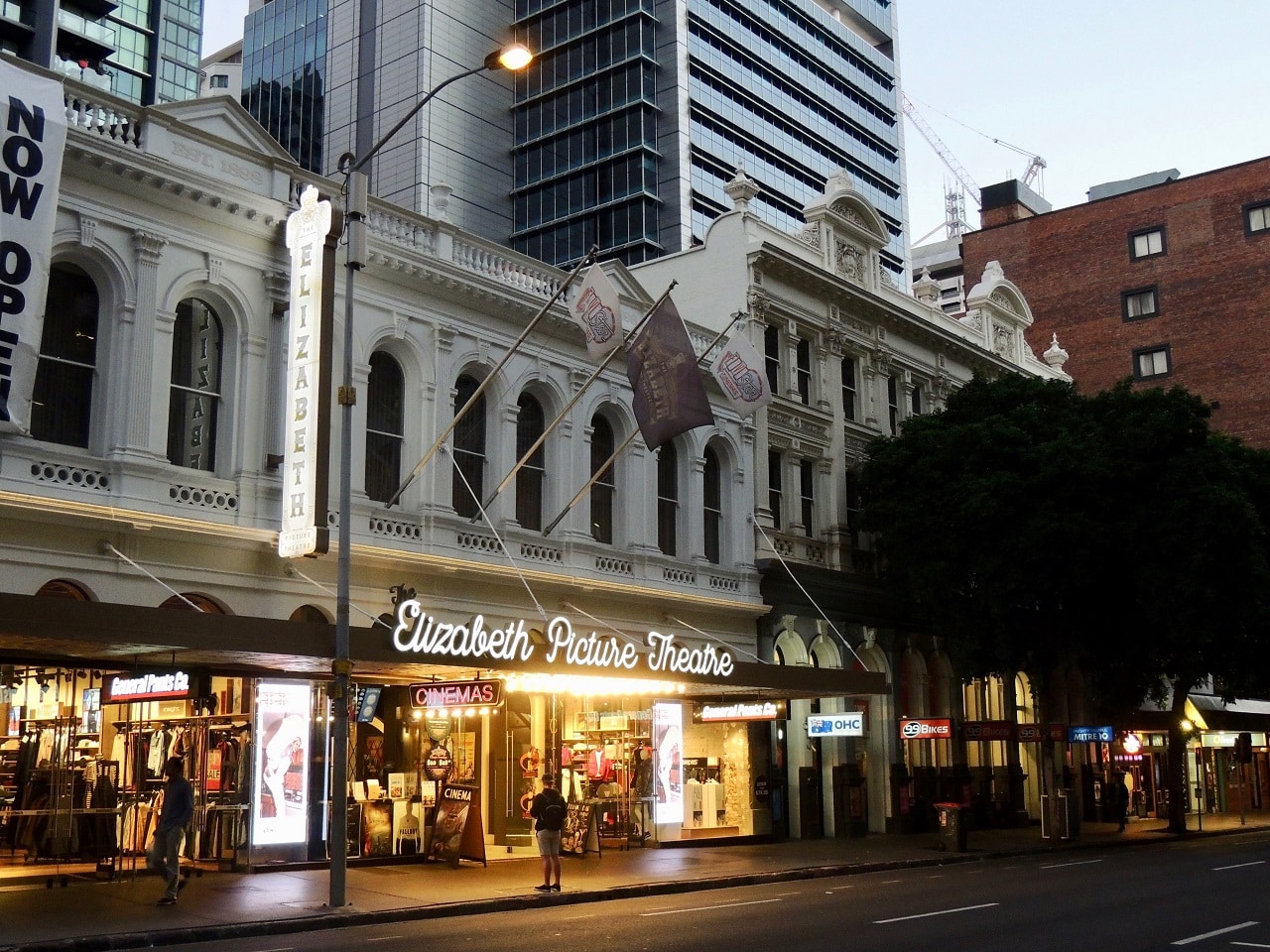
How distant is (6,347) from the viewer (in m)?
18.2

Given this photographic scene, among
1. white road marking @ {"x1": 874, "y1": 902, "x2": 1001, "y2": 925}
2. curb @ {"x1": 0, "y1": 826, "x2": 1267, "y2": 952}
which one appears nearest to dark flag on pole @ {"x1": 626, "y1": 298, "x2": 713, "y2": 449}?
curb @ {"x1": 0, "y1": 826, "x2": 1267, "y2": 952}

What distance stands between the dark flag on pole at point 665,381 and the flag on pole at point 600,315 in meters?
1.16

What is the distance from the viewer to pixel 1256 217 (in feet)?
207

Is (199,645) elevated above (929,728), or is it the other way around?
(199,645)

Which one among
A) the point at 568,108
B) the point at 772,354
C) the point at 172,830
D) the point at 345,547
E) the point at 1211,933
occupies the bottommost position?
the point at 1211,933

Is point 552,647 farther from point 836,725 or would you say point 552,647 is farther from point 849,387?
point 849,387

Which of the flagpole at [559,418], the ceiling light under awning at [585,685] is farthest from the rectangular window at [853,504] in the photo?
the flagpole at [559,418]

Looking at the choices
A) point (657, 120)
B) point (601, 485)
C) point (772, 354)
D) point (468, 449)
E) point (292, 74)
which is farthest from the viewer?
point (292, 74)

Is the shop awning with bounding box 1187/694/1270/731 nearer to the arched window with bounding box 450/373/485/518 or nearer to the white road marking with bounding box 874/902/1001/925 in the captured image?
the arched window with bounding box 450/373/485/518

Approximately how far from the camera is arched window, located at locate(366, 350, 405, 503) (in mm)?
25984

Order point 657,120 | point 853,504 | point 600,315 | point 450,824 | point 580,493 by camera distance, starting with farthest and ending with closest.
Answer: point 657,120 < point 853,504 < point 580,493 < point 600,315 < point 450,824

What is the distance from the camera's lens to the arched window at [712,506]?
34.1 metres

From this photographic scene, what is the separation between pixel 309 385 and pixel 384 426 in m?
4.36

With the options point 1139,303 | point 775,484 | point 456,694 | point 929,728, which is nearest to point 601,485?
point 775,484
